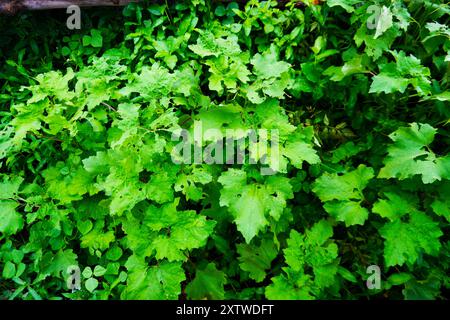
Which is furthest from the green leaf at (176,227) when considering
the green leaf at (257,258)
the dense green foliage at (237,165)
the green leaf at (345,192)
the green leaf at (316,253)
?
the green leaf at (345,192)

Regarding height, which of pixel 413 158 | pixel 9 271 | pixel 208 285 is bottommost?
pixel 9 271

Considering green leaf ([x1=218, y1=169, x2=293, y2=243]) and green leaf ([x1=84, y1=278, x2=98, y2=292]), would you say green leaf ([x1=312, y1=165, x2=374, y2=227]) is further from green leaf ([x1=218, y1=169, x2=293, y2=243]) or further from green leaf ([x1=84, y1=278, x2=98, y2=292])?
green leaf ([x1=84, y1=278, x2=98, y2=292])

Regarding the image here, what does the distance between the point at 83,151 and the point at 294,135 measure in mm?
1498

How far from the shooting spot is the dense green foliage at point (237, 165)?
7.41 ft

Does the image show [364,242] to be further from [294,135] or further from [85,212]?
[85,212]

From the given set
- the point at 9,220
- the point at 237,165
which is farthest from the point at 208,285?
the point at 9,220

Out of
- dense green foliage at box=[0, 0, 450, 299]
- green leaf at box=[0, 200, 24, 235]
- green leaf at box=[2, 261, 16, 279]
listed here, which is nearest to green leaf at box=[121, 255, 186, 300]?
dense green foliage at box=[0, 0, 450, 299]

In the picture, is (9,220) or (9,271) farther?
(9,271)

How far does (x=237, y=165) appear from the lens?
248cm

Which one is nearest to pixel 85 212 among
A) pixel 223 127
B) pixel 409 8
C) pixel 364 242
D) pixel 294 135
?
pixel 223 127

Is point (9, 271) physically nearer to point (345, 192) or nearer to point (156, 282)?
point (156, 282)

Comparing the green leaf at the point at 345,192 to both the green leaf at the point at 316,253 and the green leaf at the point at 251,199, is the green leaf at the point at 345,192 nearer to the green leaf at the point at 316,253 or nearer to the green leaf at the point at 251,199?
the green leaf at the point at 316,253

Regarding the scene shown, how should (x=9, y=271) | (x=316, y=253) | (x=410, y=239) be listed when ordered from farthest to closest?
(x=9, y=271) < (x=316, y=253) < (x=410, y=239)

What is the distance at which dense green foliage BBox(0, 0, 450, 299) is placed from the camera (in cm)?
226
